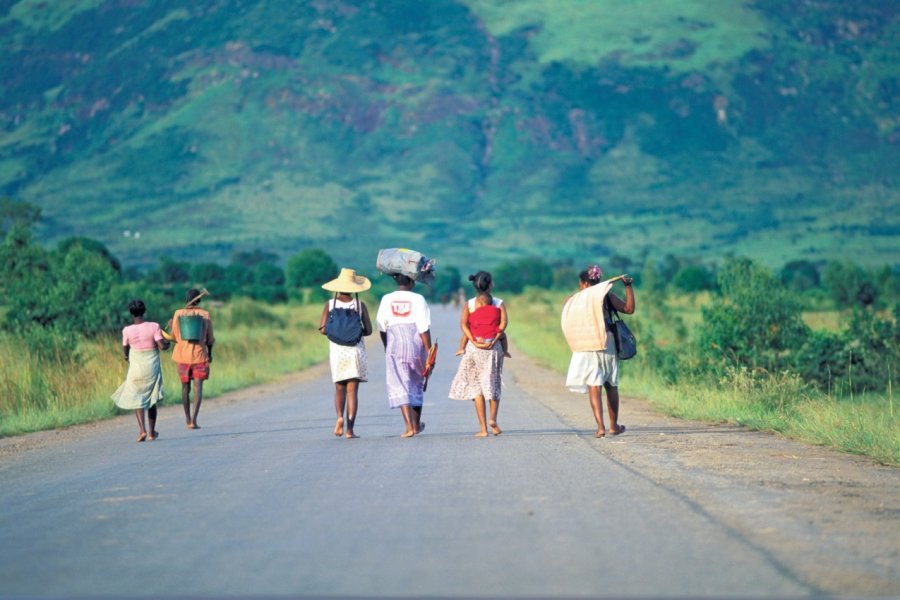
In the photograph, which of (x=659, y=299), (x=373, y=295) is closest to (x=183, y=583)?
(x=659, y=299)

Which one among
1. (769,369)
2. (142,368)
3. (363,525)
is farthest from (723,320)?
(363,525)

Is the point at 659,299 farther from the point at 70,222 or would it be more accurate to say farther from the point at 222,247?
the point at 70,222

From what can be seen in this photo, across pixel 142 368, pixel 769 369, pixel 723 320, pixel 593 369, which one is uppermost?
pixel 142 368

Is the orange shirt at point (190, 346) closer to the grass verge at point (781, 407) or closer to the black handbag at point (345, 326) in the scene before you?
the black handbag at point (345, 326)

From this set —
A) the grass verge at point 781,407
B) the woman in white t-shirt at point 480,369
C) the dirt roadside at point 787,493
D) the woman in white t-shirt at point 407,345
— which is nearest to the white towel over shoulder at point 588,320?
the woman in white t-shirt at point 480,369

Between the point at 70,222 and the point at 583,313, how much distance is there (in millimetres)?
176645

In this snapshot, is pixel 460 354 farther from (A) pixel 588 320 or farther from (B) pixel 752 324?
(B) pixel 752 324

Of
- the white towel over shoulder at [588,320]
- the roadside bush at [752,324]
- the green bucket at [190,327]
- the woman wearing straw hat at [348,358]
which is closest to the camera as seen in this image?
the white towel over shoulder at [588,320]

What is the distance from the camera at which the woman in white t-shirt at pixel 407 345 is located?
611 inches

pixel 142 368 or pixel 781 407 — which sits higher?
pixel 142 368

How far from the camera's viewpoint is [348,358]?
15797mm

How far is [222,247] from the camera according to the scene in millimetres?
163625

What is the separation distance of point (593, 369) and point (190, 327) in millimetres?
5698

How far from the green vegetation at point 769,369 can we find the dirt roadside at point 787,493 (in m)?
1.05
